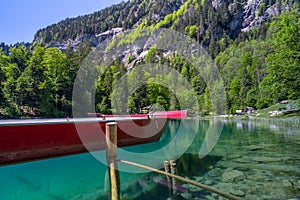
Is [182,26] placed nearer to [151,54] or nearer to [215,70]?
[151,54]

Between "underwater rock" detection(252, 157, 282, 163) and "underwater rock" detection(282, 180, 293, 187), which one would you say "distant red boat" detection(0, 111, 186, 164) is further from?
"underwater rock" detection(282, 180, 293, 187)

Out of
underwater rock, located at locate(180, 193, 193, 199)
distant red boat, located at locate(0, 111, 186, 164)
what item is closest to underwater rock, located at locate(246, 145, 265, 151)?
distant red boat, located at locate(0, 111, 186, 164)

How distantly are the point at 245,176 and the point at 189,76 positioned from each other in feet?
278

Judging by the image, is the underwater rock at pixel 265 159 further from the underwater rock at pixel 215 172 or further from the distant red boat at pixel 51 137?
the distant red boat at pixel 51 137

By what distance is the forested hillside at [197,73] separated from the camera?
28.3m

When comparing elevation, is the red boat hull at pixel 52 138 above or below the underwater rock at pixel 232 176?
above

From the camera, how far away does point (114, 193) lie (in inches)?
173

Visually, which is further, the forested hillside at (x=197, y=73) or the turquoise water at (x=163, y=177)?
the forested hillside at (x=197, y=73)

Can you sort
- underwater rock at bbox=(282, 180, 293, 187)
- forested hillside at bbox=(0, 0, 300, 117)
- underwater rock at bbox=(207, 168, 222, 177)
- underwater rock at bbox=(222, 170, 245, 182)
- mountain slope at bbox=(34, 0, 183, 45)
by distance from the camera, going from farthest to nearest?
1. mountain slope at bbox=(34, 0, 183, 45)
2. forested hillside at bbox=(0, 0, 300, 117)
3. underwater rock at bbox=(207, 168, 222, 177)
4. underwater rock at bbox=(222, 170, 245, 182)
5. underwater rock at bbox=(282, 180, 293, 187)

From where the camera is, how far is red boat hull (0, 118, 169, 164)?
8.37 meters

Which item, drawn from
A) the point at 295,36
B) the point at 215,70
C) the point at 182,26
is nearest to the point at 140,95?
the point at 295,36

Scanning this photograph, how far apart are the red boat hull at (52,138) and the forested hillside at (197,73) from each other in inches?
859

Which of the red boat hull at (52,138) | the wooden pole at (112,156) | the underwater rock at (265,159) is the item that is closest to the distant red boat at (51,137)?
the red boat hull at (52,138)

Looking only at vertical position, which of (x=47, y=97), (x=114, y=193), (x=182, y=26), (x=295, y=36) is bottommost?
(x=114, y=193)
